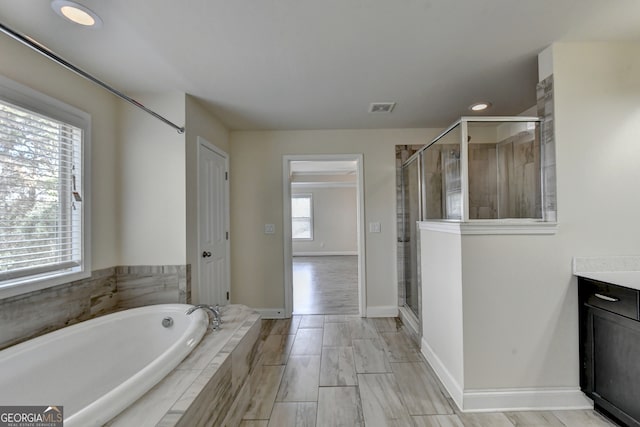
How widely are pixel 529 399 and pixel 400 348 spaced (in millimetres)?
1033

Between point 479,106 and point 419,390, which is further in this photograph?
point 479,106

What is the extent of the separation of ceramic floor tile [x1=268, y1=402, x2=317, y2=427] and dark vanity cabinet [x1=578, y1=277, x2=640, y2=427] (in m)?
1.71

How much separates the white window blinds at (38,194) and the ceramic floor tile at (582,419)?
3.30 metres

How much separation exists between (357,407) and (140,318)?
1622mm

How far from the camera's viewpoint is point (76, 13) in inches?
57.1

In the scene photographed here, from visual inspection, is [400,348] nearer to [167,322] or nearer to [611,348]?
[611,348]

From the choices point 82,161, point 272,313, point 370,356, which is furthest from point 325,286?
point 82,161

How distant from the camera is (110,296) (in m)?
2.28

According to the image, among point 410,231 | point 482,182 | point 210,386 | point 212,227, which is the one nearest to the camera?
point 210,386

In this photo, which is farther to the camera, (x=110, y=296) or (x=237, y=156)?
(x=237, y=156)

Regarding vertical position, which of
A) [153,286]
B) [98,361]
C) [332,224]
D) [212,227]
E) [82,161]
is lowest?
[98,361]

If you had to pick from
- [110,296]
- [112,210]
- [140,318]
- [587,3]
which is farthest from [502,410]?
[112,210]

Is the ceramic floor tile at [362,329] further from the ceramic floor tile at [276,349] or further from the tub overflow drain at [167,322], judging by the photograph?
the tub overflow drain at [167,322]

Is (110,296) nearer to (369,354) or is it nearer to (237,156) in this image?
(237,156)
